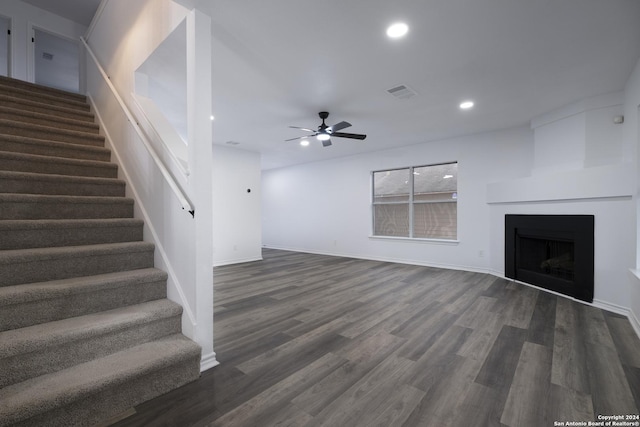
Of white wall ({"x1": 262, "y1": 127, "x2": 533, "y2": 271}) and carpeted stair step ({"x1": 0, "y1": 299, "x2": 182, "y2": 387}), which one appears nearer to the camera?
carpeted stair step ({"x1": 0, "y1": 299, "x2": 182, "y2": 387})

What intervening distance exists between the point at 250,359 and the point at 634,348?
3.26 m

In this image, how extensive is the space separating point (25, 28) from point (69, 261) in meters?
4.93

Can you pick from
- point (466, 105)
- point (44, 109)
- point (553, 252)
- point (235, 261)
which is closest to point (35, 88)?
point (44, 109)

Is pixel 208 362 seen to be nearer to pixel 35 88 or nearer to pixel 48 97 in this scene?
pixel 48 97

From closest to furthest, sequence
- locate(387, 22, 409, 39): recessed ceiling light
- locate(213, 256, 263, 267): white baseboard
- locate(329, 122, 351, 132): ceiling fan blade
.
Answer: locate(387, 22, 409, 39): recessed ceiling light, locate(329, 122, 351, 132): ceiling fan blade, locate(213, 256, 263, 267): white baseboard

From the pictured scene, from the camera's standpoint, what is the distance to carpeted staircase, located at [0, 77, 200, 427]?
4.67 feet

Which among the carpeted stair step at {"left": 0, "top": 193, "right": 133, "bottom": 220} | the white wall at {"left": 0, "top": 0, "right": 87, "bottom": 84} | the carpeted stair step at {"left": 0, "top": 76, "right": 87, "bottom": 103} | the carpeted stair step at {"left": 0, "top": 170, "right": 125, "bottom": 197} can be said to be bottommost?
the carpeted stair step at {"left": 0, "top": 193, "right": 133, "bottom": 220}

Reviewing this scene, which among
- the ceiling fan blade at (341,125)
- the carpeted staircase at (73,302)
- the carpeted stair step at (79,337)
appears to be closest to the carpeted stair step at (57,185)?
the carpeted staircase at (73,302)

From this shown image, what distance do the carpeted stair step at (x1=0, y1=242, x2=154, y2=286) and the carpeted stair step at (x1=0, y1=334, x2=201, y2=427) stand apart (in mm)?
683

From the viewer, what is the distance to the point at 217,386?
1822mm

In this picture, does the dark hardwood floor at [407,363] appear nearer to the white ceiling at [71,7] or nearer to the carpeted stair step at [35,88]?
the carpeted stair step at [35,88]

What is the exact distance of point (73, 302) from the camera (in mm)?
1772

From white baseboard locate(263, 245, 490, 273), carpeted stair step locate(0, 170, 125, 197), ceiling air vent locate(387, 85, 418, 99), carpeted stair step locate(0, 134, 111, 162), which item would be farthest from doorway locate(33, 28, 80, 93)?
white baseboard locate(263, 245, 490, 273)

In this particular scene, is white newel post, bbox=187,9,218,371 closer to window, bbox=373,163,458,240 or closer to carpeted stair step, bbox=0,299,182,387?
carpeted stair step, bbox=0,299,182,387
